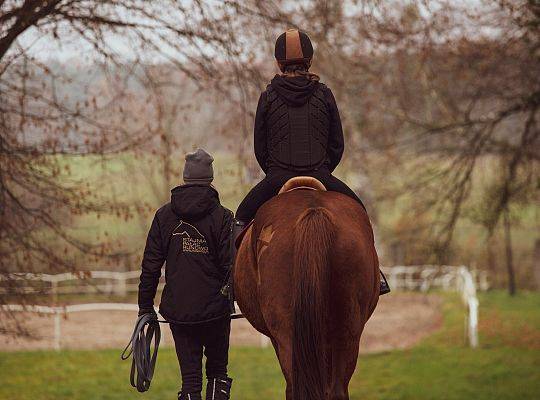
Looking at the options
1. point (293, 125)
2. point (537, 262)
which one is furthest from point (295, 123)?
point (537, 262)

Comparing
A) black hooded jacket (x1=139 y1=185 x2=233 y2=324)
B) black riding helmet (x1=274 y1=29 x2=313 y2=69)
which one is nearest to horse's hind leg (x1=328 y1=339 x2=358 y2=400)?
black hooded jacket (x1=139 y1=185 x2=233 y2=324)

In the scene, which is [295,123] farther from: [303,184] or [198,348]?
[198,348]

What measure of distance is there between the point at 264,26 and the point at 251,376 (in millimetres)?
8220

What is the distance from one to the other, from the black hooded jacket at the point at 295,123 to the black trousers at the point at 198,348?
123 cm

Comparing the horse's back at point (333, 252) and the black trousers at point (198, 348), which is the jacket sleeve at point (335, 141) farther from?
the black trousers at point (198, 348)

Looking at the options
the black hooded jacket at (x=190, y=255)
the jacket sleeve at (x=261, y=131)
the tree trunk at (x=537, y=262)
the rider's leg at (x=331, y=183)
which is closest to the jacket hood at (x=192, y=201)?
the black hooded jacket at (x=190, y=255)

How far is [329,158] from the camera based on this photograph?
263 inches

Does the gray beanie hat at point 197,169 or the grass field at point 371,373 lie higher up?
the gray beanie hat at point 197,169

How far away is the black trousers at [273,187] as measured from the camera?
254 inches

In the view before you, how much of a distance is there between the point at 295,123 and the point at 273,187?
17.8 inches

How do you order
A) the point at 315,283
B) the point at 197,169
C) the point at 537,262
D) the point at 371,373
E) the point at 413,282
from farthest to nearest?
the point at 413,282 → the point at 537,262 → the point at 371,373 → the point at 197,169 → the point at 315,283

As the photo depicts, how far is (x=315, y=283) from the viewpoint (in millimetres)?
5527

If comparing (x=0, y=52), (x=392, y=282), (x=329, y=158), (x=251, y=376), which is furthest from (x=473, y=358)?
(x=392, y=282)

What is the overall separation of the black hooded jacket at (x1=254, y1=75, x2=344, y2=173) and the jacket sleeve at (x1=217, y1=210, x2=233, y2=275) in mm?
523
